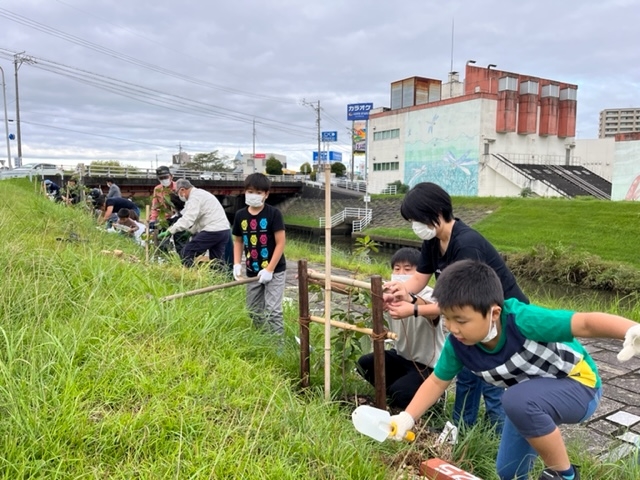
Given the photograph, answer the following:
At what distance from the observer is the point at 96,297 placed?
10.3ft

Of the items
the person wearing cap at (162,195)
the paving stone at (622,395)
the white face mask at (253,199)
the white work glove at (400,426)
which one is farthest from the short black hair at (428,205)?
the person wearing cap at (162,195)

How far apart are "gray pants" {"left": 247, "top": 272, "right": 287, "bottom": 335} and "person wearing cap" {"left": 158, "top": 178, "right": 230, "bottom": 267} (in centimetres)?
186

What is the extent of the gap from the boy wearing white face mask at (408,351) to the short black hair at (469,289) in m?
0.86

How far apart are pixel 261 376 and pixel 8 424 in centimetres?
116

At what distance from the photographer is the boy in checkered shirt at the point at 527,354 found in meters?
1.74

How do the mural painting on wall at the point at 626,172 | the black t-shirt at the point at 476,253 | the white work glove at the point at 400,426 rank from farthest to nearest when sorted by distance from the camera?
the mural painting on wall at the point at 626,172 < the black t-shirt at the point at 476,253 < the white work glove at the point at 400,426

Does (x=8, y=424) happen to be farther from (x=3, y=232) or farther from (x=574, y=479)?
(x=3, y=232)

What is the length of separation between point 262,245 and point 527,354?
8.15ft

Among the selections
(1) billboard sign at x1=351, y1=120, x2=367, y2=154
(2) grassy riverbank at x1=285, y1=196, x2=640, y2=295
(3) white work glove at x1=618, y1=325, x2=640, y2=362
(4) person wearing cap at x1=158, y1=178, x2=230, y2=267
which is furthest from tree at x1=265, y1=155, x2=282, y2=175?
(3) white work glove at x1=618, y1=325, x2=640, y2=362

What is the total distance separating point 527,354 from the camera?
72.6 inches

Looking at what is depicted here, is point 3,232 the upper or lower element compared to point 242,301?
upper

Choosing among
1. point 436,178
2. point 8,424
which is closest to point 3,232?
point 8,424

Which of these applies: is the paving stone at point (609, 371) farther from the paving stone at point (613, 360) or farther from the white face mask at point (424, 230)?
the white face mask at point (424, 230)

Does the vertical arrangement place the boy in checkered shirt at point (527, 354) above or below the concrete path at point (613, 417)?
above
